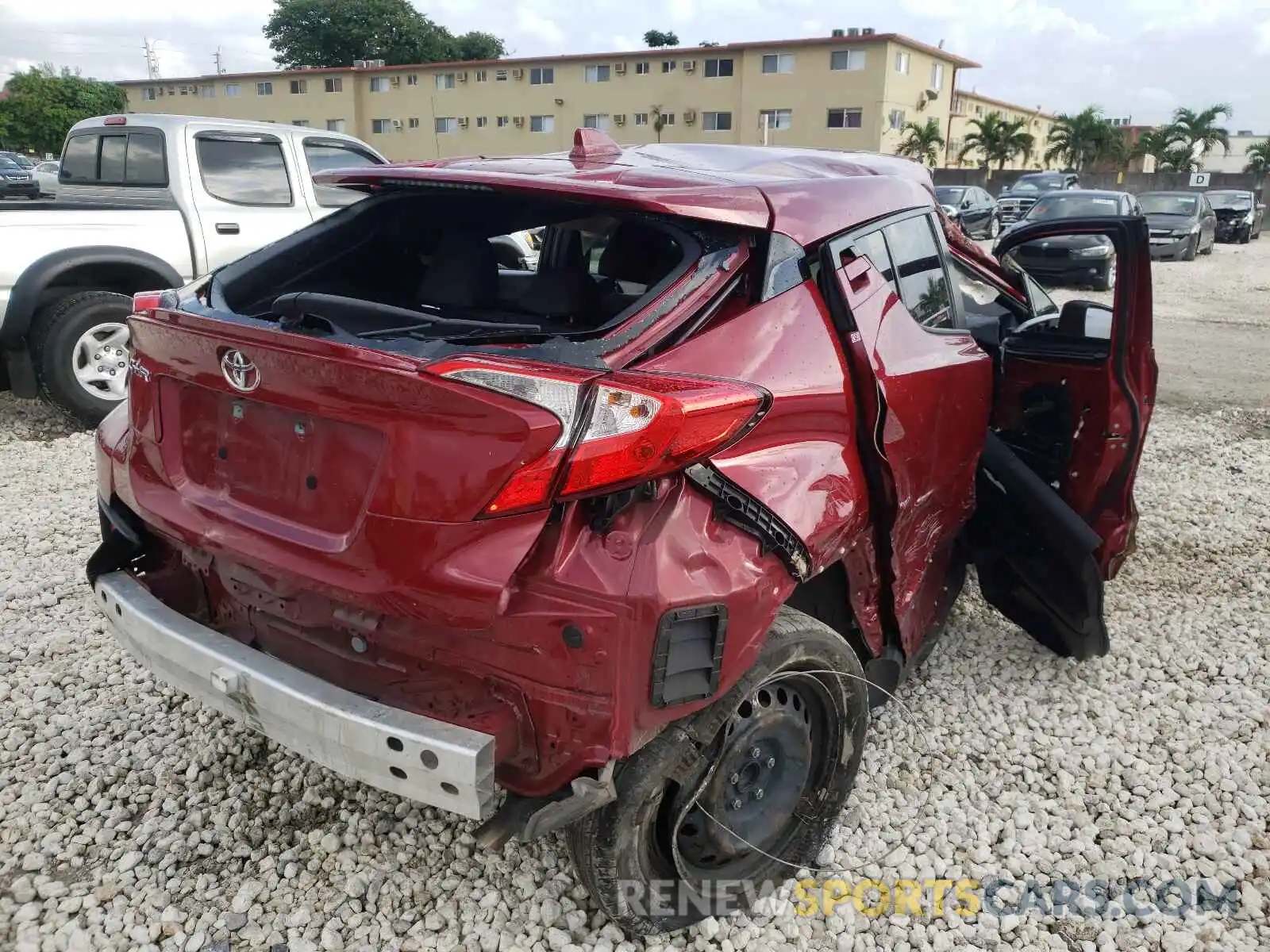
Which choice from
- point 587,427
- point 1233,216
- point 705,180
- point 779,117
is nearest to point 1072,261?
point 705,180

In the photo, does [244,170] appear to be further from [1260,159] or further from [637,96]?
[1260,159]

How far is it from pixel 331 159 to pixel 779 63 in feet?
133

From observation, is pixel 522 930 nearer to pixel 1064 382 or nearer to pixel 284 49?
pixel 1064 382

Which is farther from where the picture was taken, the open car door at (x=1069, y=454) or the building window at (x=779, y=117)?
the building window at (x=779, y=117)

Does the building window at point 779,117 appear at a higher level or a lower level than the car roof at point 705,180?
higher

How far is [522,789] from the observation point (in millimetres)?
1933

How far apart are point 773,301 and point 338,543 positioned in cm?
113

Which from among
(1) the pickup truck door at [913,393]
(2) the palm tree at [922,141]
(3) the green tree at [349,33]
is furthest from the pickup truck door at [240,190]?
(3) the green tree at [349,33]

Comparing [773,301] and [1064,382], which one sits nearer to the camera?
[773,301]

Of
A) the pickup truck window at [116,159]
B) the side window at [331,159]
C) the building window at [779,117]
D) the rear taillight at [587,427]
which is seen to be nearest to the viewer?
the rear taillight at [587,427]

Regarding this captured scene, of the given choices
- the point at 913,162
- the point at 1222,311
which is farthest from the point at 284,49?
the point at 913,162

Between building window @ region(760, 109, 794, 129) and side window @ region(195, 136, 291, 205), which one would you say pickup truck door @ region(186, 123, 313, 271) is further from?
building window @ region(760, 109, 794, 129)

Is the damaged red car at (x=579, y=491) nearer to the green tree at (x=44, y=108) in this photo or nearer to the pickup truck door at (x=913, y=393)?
the pickup truck door at (x=913, y=393)

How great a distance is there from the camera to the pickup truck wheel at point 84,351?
19.8 feet
